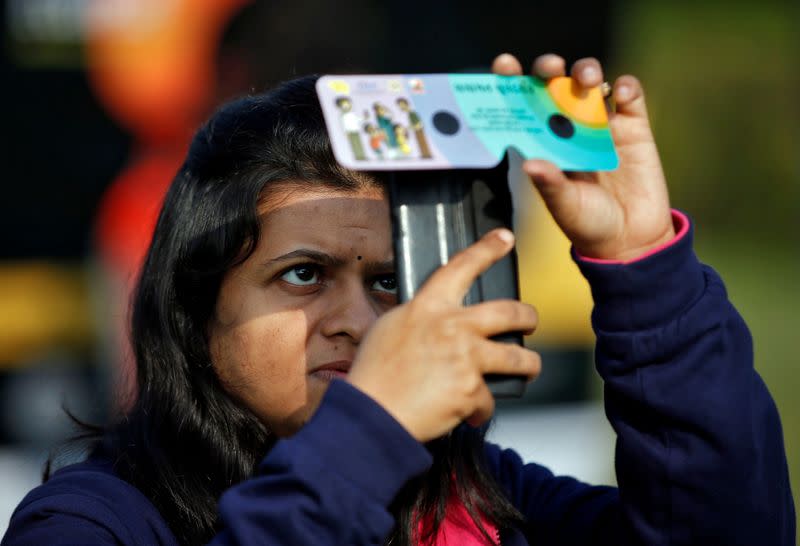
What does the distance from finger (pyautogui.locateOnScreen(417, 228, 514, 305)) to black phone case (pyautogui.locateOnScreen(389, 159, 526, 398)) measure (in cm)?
3

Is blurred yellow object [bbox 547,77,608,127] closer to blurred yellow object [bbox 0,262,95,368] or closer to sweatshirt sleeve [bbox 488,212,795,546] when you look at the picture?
sweatshirt sleeve [bbox 488,212,795,546]

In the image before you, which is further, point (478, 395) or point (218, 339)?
point (218, 339)

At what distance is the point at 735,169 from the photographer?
454cm

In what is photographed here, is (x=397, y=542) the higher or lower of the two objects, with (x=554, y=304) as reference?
higher

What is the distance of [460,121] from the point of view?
1.12 metres

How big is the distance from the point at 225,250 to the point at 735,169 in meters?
3.45

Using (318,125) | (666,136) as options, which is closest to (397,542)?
(318,125)

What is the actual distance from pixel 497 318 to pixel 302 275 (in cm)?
47

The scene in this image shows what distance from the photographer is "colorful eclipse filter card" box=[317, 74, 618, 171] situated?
1.07 metres

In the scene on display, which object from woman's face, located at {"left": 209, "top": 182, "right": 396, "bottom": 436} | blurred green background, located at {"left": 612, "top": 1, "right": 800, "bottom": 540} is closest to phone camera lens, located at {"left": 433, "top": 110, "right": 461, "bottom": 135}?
woman's face, located at {"left": 209, "top": 182, "right": 396, "bottom": 436}

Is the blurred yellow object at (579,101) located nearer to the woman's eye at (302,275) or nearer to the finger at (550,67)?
the finger at (550,67)

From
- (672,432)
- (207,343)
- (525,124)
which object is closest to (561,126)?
A: (525,124)

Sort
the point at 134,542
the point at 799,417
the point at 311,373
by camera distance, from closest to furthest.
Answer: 1. the point at 134,542
2. the point at 311,373
3. the point at 799,417

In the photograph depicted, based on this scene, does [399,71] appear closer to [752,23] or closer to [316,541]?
[752,23]
